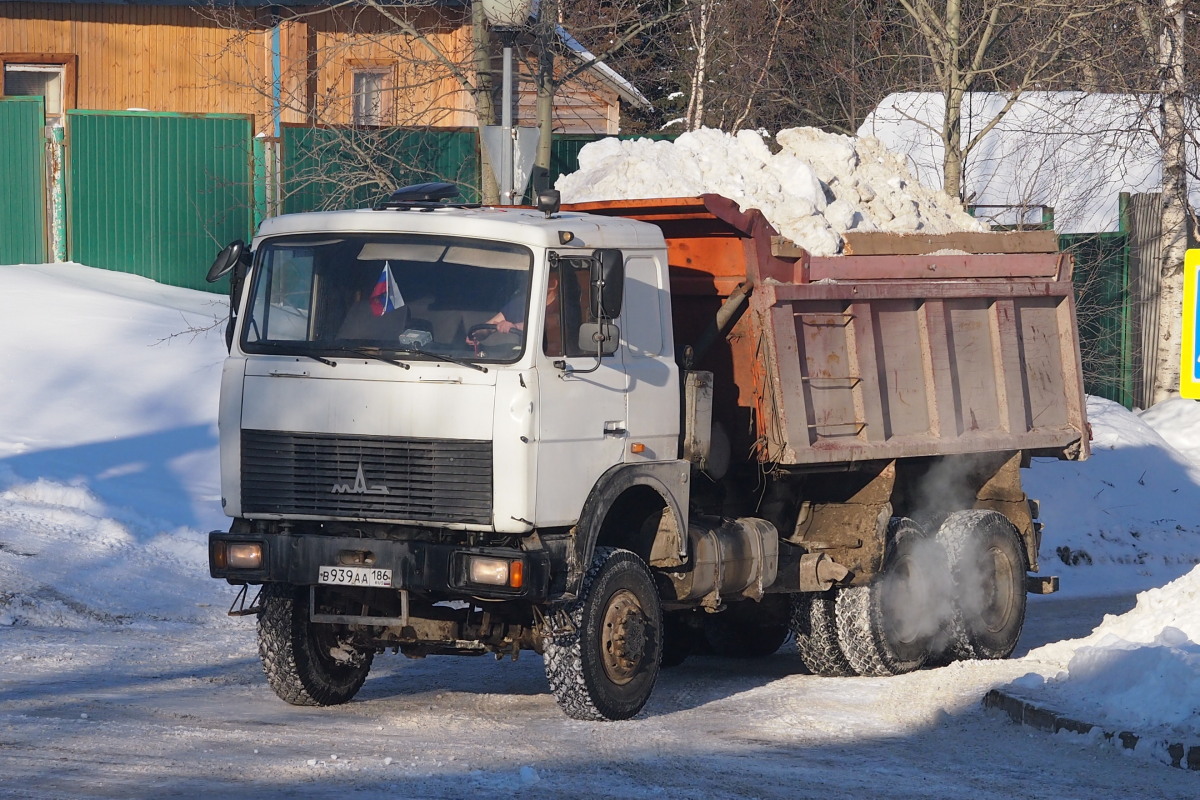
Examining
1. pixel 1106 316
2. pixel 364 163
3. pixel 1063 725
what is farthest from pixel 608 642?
pixel 1106 316

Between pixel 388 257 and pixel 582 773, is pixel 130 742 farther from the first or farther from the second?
pixel 388 257

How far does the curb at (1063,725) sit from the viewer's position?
7836 millimetres

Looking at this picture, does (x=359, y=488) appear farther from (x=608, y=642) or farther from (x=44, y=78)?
(x=44, y=78)

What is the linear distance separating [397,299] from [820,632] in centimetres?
389

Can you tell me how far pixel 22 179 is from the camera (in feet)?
63.5

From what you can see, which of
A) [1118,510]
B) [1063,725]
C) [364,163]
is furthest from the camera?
[364,163]

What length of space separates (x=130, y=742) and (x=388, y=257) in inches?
105

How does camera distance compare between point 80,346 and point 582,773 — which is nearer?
Answer: point 582,773

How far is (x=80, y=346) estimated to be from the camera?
56.1 ft

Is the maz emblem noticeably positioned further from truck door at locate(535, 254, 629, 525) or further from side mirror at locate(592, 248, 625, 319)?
side mirror at locate(592, 248, 625, 319)

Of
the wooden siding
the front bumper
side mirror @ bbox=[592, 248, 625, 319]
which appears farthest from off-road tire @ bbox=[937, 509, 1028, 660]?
the wooden siding

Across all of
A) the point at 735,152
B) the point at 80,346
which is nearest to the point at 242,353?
the point at 735,152

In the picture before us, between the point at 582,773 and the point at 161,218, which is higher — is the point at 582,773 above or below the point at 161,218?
below

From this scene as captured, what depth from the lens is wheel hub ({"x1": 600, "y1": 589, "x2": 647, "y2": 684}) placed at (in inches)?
335
